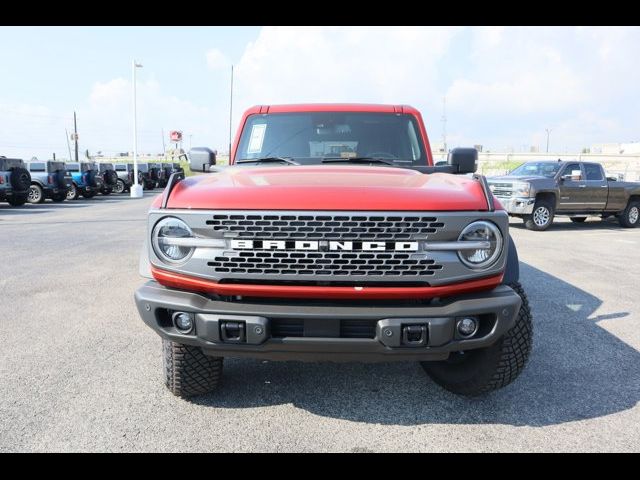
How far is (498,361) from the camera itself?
2738mm

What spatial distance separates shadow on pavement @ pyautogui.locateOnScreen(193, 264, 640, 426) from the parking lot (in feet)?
0.04

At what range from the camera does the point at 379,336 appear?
7.45 feet

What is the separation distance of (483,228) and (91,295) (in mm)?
4445

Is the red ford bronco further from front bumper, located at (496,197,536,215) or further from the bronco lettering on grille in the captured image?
front bumper, located at (496,197,536,215)

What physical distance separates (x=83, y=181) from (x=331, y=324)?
22526 millimetres

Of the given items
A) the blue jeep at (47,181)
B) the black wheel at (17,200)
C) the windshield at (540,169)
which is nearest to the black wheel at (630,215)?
the windshield at (540,169)

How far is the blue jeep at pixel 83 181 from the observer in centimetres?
→ 2172

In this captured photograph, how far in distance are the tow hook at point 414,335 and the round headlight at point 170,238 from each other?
1.11 m

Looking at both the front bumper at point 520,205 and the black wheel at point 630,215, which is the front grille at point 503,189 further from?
the black wheel at point 630,215

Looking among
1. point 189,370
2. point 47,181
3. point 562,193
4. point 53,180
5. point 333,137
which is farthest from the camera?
point 53,180

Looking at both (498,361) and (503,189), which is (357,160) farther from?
(503,189)

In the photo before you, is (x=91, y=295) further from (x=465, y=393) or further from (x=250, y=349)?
(x=465, y=393)

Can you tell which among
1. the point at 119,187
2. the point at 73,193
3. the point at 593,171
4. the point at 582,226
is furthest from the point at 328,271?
the point at 119,187

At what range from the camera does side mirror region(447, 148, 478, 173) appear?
3617 mm
